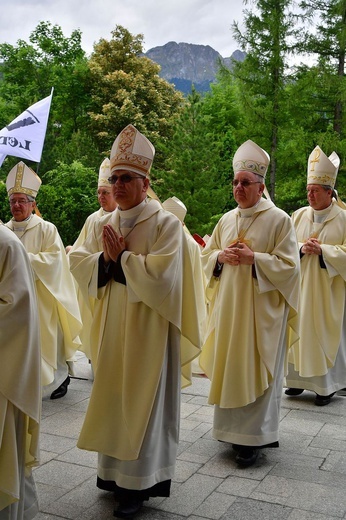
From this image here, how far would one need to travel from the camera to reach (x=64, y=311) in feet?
22.0

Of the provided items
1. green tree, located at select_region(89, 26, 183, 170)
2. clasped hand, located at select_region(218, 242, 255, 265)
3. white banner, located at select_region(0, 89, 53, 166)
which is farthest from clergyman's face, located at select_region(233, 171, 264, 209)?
green tree, located at select_region(89, 26, 183, 170)

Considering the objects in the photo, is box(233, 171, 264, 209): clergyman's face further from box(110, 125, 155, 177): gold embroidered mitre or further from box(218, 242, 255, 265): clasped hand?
box(110, 125, 155, 177): gold embroidered mitre

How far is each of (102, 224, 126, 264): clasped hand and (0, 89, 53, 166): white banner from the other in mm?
3368

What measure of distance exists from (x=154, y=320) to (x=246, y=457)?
1.54 metres

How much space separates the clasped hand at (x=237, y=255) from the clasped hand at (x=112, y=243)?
1.22 metres

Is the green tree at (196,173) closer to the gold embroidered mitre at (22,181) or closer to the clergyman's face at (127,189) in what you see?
the gold embroidered mitre at (22,181)

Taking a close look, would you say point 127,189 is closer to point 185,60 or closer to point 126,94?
point 126,94

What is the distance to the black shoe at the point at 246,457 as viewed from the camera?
193 inches

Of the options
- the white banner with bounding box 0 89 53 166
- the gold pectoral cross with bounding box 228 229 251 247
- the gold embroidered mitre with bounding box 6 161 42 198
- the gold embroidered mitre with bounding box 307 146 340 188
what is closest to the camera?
the gold pectoral cross with bounding box 228 229 251 247

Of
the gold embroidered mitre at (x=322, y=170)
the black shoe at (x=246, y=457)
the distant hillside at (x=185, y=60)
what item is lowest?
the black shoe at (x=246, y=457)

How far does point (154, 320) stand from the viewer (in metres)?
4.12

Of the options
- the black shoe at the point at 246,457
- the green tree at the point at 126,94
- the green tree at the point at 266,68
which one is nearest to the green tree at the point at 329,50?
the green tree at the point at 266,68

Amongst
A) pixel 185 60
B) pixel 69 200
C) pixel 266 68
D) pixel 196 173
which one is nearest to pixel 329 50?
pixel 266 68

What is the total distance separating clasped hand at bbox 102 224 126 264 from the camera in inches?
162
